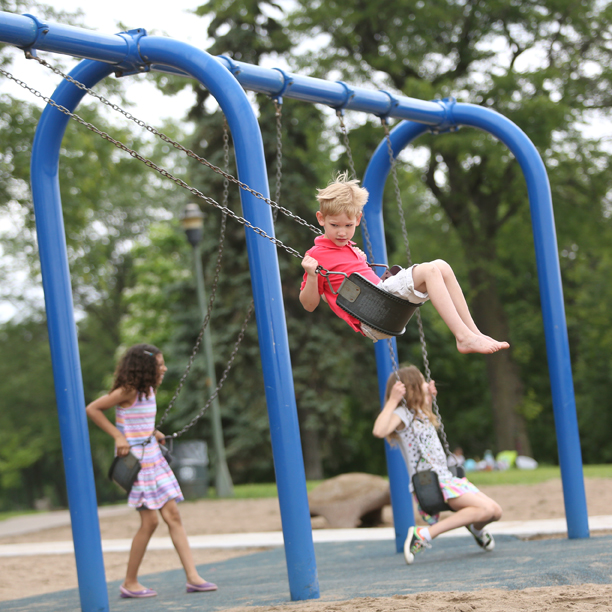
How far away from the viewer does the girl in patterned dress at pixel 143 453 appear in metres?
4.75

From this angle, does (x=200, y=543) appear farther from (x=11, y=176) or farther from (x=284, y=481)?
(x=11, y=176)

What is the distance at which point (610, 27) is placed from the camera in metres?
17.2

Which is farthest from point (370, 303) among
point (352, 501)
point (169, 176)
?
point (352, 501)

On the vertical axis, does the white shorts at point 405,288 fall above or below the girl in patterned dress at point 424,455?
above

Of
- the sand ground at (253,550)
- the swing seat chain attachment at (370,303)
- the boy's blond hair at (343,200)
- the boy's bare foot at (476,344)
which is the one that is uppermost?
the boy's blond hair at (343,200)

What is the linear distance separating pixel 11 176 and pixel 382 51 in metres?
9.91

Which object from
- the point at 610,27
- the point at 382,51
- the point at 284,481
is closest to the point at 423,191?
the point at 382,51

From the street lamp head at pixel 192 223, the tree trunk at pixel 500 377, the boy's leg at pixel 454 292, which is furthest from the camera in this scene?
the tree trunk at pixel 500 377

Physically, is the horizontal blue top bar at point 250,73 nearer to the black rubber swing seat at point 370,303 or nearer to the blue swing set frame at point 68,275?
the blue swing set frame at point 68,275

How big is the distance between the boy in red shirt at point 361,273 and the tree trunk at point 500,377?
14.2 metres

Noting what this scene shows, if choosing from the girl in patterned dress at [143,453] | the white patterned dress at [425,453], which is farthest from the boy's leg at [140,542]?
the white patterned dress at [425,453]

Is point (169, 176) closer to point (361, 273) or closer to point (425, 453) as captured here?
point (361, 273)

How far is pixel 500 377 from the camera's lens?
17.6 m

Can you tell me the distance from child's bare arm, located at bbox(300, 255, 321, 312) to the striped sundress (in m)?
1.67
